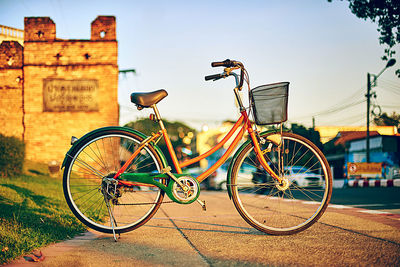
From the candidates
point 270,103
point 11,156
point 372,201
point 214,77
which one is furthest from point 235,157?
point 11,156

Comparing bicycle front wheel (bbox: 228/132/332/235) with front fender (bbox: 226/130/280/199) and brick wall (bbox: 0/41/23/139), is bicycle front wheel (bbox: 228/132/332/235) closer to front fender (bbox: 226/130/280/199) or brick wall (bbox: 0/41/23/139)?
front fender (bbox: 226/130/280/199)

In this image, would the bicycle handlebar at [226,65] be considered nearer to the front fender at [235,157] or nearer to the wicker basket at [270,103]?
the wicker basket at [270,103]

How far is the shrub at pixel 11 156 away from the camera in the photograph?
1009 cm

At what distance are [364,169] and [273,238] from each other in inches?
634

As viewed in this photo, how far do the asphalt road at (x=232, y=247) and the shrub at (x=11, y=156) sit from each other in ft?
26.0

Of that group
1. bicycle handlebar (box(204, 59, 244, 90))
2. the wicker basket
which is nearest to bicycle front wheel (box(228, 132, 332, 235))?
the wicker basket

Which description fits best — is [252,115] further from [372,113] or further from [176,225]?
[372,113]

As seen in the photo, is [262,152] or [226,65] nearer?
[226,65]

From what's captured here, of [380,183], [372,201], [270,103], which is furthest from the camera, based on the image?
[380,183]

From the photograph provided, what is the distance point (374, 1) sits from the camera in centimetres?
1291

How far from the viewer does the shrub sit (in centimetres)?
1009

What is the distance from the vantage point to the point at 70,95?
2208 centimetres

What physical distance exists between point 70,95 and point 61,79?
1.17 metres

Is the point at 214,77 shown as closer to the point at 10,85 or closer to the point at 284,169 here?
the point at 284,169
